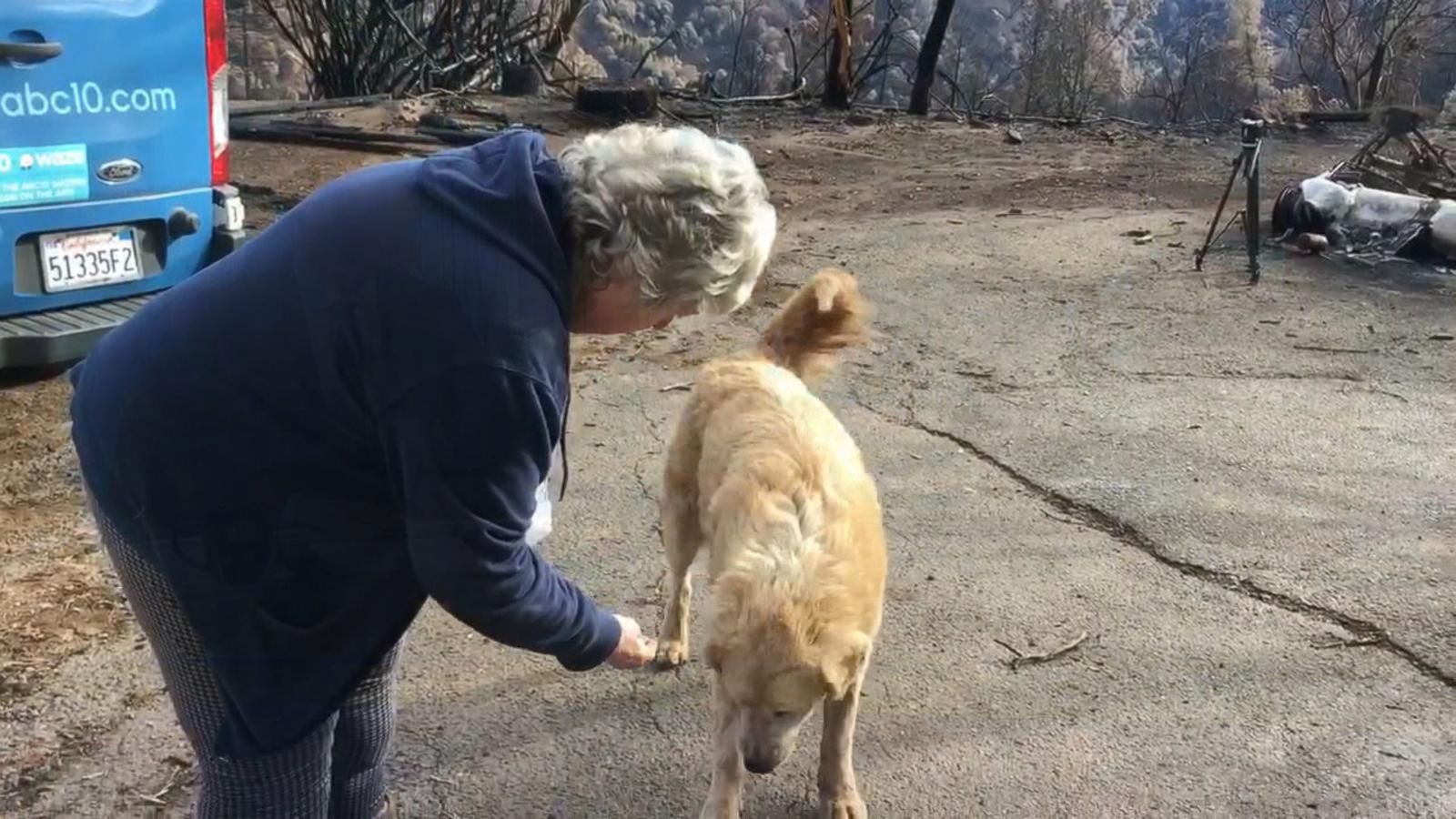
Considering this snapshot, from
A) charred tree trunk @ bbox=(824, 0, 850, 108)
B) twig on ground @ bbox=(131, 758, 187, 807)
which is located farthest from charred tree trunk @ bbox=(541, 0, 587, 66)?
twig on ground @ bbox=(131, 758, 187, 807)

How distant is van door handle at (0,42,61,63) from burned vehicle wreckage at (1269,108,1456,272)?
790cm

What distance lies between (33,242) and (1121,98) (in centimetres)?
2509

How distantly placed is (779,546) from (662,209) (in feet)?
3.83

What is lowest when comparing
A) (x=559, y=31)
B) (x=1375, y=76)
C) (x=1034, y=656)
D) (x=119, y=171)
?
(x=1034, y=656)

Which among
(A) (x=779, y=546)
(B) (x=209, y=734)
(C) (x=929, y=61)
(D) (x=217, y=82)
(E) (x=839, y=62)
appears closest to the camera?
(B) (x=209, y=734)

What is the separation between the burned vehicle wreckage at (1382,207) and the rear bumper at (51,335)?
779cm

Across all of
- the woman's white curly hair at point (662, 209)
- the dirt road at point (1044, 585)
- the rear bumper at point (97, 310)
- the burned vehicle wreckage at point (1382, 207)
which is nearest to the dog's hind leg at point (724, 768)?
the dirt road at point (1044, 585)

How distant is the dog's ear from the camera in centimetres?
275

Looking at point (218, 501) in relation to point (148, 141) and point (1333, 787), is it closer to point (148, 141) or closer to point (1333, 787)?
point (1333, 787)

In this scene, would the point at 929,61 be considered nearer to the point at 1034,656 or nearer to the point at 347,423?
the point at 1034,656

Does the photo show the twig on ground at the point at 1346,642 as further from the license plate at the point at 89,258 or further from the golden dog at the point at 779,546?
the license plate at the point at 89,258

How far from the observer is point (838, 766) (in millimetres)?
3184

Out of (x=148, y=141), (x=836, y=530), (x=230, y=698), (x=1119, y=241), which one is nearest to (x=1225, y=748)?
(x=836, y=530)

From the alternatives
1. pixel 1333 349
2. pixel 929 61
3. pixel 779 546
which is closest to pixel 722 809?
pixel 779 546
